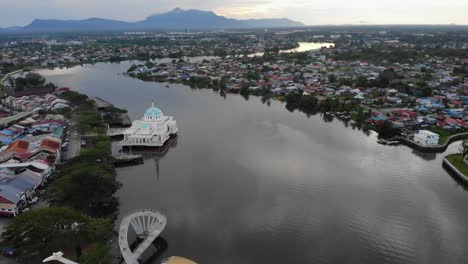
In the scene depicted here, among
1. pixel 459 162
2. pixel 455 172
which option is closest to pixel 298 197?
pixel 455 172

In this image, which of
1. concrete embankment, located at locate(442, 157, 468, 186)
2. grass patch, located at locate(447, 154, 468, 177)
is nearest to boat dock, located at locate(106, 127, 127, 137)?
concrete embankment, located at locate(442, 157, 468, 186)

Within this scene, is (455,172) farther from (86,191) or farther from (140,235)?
(86,191)

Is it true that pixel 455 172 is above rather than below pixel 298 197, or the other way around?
above

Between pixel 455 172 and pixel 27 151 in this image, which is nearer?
pixel 455 172

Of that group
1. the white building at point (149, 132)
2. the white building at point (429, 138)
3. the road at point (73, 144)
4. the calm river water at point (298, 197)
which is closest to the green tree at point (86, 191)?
the calm river water at point (298, 197)

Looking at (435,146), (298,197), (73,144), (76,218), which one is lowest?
(298,197)

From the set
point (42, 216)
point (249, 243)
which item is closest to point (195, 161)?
point (249, 243)

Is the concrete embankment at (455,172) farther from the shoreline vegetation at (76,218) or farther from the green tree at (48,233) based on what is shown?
the green tree at (48,233)
